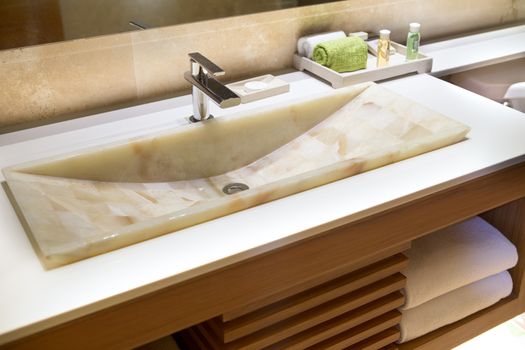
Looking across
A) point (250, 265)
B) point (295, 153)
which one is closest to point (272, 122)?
point (295, 153)

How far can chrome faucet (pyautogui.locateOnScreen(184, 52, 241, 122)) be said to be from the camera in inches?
46.5

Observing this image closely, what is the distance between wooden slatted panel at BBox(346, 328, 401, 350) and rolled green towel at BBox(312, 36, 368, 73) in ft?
2.23

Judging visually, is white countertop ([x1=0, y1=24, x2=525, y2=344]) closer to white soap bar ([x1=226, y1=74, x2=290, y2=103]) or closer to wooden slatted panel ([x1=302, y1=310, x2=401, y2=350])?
white soap bar ([x1=226, y1=74, x2=290, y2=103])

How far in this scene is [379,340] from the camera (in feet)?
4.39

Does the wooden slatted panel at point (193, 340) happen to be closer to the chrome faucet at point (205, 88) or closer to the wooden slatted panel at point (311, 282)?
the wooden slatted panel at point (311, 282)

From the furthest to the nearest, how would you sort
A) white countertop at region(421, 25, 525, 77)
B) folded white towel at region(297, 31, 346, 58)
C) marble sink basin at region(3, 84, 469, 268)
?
white countertop at region(421, 25, 525, 77) < folded white towel at region(297, 31, 346, 58) < marble sink basin at region(3, 84, 469, 268)


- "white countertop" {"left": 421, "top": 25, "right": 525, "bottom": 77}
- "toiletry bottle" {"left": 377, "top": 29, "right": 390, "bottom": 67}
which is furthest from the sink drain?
"white countertop" {"left": 421, "top": 25, "right": 525, "bottom": 77}

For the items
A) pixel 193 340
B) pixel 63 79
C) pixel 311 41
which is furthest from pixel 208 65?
pixel 193 340

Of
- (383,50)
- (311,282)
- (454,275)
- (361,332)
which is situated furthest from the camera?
(383,50)

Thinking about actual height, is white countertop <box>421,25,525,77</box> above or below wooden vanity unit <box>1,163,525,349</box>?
above

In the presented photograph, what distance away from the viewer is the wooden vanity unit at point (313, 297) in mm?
930

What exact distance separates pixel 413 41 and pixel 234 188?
27.3 inches

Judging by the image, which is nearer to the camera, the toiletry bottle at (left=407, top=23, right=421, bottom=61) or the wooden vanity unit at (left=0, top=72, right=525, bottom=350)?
the wooden vanity unit at (left=0, top=72, right=525, bottom=350)

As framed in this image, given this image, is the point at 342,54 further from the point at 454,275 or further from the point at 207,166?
the point at 454,275
